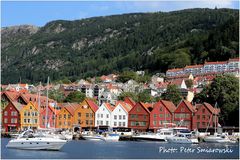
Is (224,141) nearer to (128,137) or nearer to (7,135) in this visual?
(128,137)

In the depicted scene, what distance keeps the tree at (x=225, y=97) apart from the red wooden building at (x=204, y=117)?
2.50 metres

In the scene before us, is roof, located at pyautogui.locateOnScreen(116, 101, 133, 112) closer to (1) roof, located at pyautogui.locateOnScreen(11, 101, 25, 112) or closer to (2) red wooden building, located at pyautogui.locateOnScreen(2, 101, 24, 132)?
(1) roof, located at pyautogui.locateOnScreen(11, 101, 25, 112)

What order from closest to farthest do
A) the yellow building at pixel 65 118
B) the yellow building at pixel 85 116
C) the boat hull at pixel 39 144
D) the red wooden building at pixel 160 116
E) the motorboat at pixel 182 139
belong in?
the boat hull at pixel 39 144, the motorboat at pixel 182 139, the red wooden building at pixel 160 116, the yellow building at pixel 65 118, the yellow building at pixel 85 116

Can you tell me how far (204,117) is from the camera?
102 metres

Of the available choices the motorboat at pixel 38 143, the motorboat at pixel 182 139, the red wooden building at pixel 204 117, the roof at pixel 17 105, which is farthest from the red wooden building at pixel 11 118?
the motorboat at pixel 38 143

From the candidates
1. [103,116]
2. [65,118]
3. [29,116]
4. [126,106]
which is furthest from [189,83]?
[29,116]

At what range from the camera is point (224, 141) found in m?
81.1

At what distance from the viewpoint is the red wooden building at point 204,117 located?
102 m

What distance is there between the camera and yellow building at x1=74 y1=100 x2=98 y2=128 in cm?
10675

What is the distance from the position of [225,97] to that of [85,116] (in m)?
26.6

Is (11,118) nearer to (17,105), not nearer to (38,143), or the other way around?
(17,105)

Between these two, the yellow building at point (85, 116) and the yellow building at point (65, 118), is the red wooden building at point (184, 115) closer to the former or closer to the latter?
the yellow building at point (85, 116)

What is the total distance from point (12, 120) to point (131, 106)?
22.4 m

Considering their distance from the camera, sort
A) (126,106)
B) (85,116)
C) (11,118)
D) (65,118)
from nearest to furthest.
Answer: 1. (11,118)
2. (85,116)
3. (65,118)
4. (126,106)
